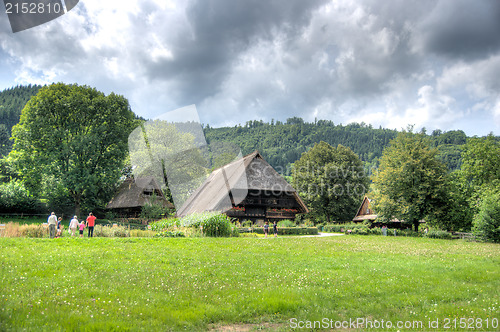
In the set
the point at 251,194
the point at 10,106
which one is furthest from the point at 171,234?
the point at 10,106

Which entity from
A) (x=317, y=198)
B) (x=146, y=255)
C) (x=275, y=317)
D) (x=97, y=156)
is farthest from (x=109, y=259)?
(x=317, y=198)

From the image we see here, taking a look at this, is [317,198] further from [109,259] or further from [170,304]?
[170,304]

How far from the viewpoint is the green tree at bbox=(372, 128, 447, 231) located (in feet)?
122

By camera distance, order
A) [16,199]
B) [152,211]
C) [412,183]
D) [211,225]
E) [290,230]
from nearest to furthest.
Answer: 1. [211,225]
2. [290,230]
3. [16,199]
4. [412,183]
5. [152,211]

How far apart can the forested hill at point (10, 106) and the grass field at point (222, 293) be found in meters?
94.5

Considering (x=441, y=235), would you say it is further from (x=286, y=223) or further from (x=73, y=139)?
(x=73, y=139)

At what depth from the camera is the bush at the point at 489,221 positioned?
93.0 feet

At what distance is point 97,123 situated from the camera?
40375 mm

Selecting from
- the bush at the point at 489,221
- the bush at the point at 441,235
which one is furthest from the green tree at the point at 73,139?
the bush at the point at 489,221

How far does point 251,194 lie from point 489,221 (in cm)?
2271

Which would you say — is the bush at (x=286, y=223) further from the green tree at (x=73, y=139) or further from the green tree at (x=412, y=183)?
the green tree at (x=73, y=139)

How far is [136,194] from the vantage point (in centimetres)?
4506

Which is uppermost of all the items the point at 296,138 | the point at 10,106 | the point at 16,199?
the point at 10,106

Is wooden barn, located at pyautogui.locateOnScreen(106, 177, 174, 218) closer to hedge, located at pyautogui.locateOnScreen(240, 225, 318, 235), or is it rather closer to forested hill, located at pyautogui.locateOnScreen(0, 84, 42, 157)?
→ hedge, located at pyautogui.locateOnScreen(240, 225, 318, 235)
